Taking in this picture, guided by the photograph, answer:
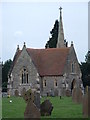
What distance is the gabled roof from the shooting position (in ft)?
190

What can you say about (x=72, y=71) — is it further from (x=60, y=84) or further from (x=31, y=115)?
(x=31, y=115)

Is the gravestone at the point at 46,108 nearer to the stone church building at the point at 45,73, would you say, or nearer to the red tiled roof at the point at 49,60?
the stone church building at the point at 45,73

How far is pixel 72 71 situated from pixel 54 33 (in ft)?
46.6

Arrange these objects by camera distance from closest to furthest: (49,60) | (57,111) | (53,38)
Answer: (57,111) → (49,60) → (53,38)

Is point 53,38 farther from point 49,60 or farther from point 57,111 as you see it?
point 57,111

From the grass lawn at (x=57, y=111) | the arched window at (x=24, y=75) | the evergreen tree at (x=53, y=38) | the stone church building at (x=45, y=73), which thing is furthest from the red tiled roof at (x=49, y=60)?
the grass lawn at (x=57, y=111)

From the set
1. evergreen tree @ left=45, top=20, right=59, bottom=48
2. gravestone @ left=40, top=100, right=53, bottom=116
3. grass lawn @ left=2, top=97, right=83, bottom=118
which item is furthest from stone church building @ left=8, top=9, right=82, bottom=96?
gravestone @ left=40, top=100, right=53, bottom=116

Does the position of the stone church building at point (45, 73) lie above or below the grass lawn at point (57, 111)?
above

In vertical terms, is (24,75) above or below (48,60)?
below

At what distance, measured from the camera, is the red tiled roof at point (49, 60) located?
57844mm

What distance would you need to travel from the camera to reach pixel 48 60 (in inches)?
2397

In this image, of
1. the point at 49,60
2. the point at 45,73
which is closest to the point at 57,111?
the point at 45,73

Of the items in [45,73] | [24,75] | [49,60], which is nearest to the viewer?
[45,73]

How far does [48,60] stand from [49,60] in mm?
175
